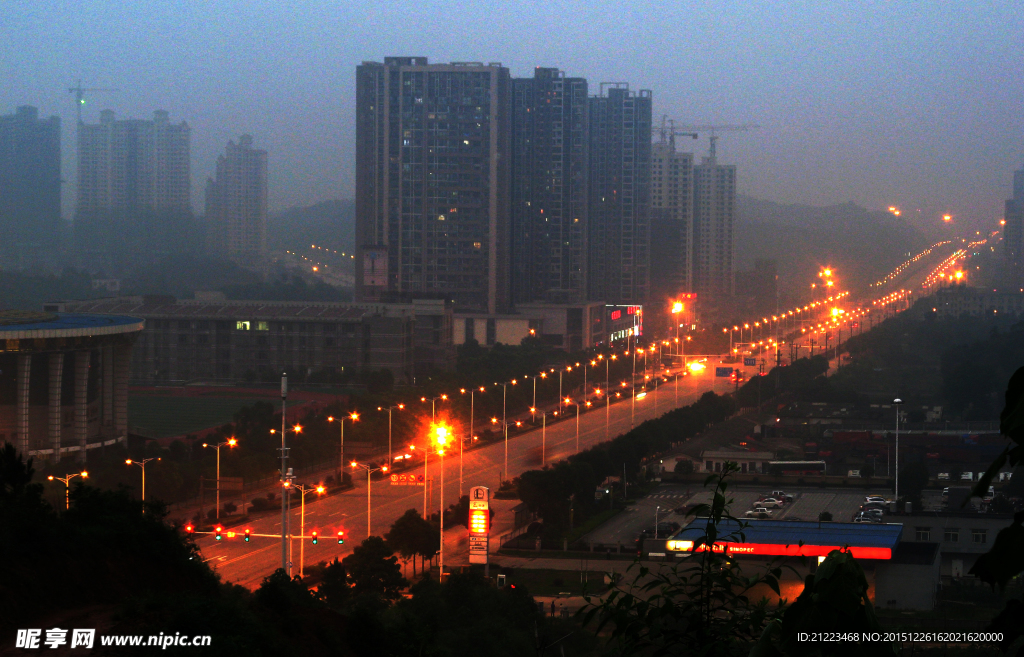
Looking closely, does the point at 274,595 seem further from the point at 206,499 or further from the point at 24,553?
the point at 206,499

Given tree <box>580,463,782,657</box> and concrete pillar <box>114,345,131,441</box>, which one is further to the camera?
concrete pillar <box>114,345,131,441</box>

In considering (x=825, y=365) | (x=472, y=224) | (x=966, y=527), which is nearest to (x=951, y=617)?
(x=966, y=527)

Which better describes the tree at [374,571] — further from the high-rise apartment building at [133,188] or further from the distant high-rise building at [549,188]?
the high-rise apartment building at [133,188]

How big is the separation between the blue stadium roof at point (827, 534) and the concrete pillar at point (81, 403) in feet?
48.8

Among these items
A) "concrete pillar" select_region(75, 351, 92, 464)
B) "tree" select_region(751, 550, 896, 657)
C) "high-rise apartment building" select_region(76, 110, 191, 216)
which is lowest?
"concrete pillar" select_region(75, 351, 92, 464)

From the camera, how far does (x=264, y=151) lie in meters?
104

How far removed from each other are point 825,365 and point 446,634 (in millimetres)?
34885

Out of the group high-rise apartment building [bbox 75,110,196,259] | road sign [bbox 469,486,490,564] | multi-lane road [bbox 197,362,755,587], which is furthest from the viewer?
high-rise apartment building [bbox 75,110,196,259]

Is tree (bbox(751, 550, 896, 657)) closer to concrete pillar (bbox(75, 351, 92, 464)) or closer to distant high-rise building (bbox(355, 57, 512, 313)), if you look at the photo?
concrete pillar (bbox(75, 351, 92, 464))

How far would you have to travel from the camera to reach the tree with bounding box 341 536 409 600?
13883 millimetres

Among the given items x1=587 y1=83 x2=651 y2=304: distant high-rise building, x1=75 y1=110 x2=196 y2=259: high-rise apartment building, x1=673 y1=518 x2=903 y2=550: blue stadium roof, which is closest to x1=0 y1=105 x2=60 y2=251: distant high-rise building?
x1=75 y1=110 x2=196 y2=259: high-rise apartment building

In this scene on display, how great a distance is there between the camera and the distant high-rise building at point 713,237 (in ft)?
261

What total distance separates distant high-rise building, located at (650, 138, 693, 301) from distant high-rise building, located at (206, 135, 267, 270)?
40041mm

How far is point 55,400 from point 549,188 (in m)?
Answer: 36.9
